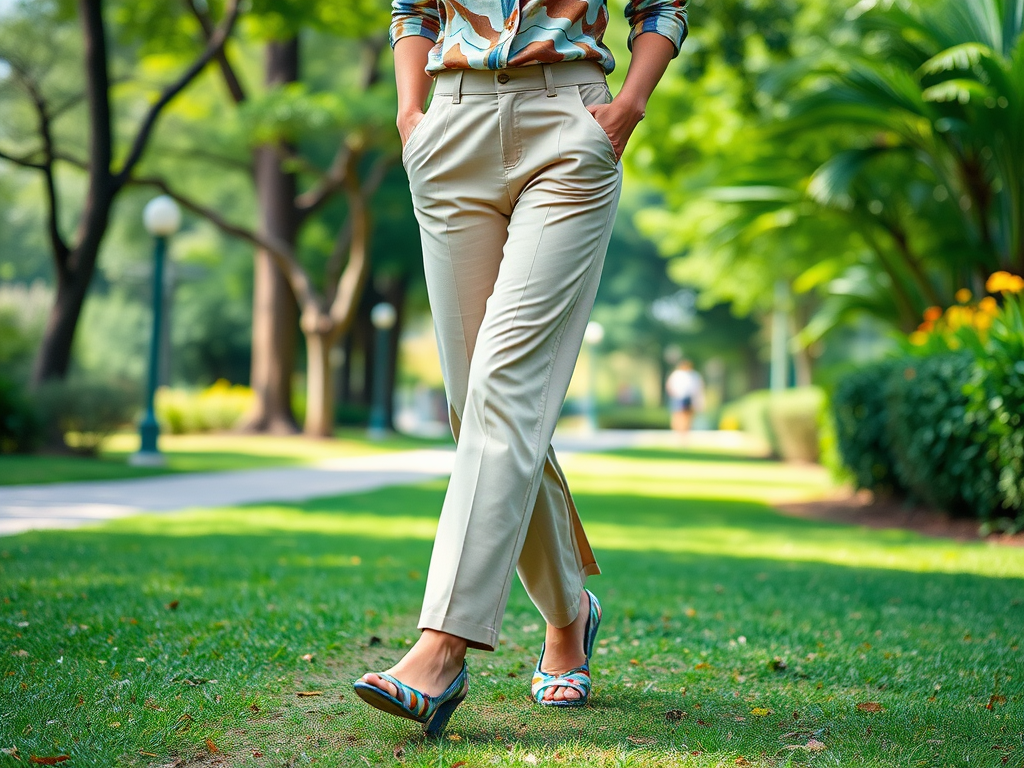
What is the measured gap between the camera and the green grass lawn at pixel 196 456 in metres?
9.57

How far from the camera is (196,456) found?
13.4 metres

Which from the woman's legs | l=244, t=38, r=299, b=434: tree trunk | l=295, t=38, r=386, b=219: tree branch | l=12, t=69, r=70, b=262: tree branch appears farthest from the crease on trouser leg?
l=244, t=38, r=299, b=434: tree trunk

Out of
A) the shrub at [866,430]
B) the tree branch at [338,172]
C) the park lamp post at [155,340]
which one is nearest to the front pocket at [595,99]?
the shrub at [866,430]

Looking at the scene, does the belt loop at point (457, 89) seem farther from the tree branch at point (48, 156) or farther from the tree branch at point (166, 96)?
the tree branch at point (166, 96)

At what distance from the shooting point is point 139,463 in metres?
11.2

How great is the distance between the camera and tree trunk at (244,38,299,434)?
763 inches

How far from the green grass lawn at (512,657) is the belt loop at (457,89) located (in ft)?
4.58

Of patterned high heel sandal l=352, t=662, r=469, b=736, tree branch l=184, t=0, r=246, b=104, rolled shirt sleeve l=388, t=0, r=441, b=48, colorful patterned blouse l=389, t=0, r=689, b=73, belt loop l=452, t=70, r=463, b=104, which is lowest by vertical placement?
patterned high heel sandal l=352, t=662, r=469, b=736

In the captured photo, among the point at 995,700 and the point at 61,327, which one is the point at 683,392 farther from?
the point at 995,700

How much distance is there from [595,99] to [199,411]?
60.9ft

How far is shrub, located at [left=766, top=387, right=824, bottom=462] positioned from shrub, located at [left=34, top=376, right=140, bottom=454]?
10.4m

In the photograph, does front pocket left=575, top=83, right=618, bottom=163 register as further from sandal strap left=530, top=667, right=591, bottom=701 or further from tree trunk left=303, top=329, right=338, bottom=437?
tree trunk left=303, top=329, right=338, bottom=437

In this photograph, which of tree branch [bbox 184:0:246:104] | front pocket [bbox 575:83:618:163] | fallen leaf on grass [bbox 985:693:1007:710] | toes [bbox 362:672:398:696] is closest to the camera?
toes [bbox 362:672:398:696]

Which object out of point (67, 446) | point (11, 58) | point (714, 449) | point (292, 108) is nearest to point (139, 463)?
point (67, 446)
